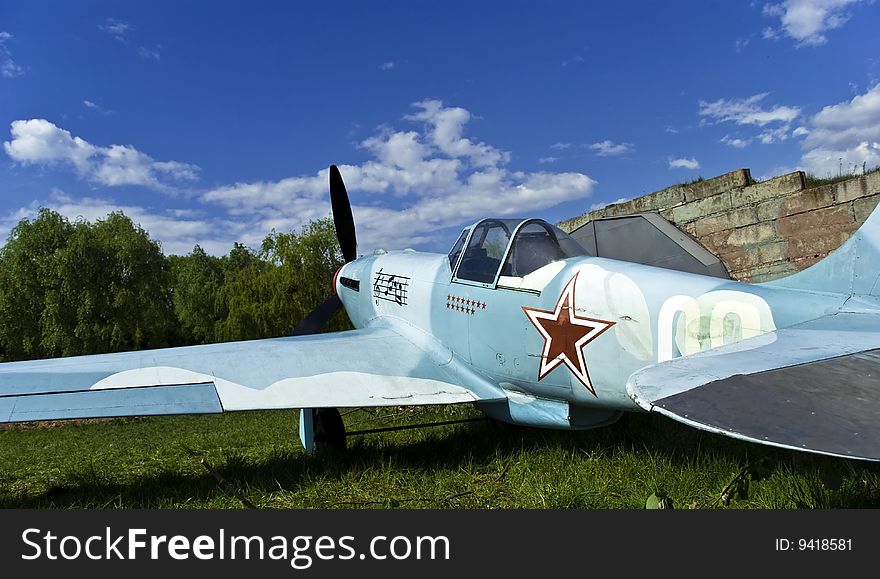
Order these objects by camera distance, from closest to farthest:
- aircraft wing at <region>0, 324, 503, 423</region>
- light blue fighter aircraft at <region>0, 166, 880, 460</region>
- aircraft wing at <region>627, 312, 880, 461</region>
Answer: aircraft wing at <region>627, 312, 880, 461</region> → light blue fighter aircraft at <region>0, 166, 880, 460</region> → aircraft wing at <region>0, 324, 503, 423</region>

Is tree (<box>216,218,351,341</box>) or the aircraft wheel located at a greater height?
tree (<box>216,218,351,341</box>)

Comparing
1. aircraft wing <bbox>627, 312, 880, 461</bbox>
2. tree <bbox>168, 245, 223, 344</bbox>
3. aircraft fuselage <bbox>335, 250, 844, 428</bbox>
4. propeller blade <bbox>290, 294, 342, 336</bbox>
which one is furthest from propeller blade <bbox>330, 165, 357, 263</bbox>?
tree <bbox>168, 245, 223, 344</bbox>

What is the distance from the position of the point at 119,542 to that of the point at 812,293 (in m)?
3.94

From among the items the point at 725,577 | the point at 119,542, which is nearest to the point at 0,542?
the point at 119,542

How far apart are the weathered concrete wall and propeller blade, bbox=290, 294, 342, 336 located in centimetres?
545

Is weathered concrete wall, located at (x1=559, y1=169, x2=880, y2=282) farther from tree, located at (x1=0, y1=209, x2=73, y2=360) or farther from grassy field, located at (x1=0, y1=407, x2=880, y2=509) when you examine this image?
tree, located at (x1=0, y1=209, x2=73, y2=360)

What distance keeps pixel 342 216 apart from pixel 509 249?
6.44 metres

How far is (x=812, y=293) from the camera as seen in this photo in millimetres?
3043

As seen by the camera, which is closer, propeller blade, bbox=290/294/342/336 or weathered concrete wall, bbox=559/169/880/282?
weathered concrete wall, bbox=559/169/880/282

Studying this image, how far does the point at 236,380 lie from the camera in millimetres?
4723

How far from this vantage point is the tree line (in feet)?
93.8

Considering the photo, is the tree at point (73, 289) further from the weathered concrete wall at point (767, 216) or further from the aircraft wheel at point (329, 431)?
the weathered concrete wall at point (767, 216)

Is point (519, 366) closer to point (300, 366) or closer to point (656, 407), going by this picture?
point (300, 366)

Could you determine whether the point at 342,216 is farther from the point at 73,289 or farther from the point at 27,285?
the point at 27,285
